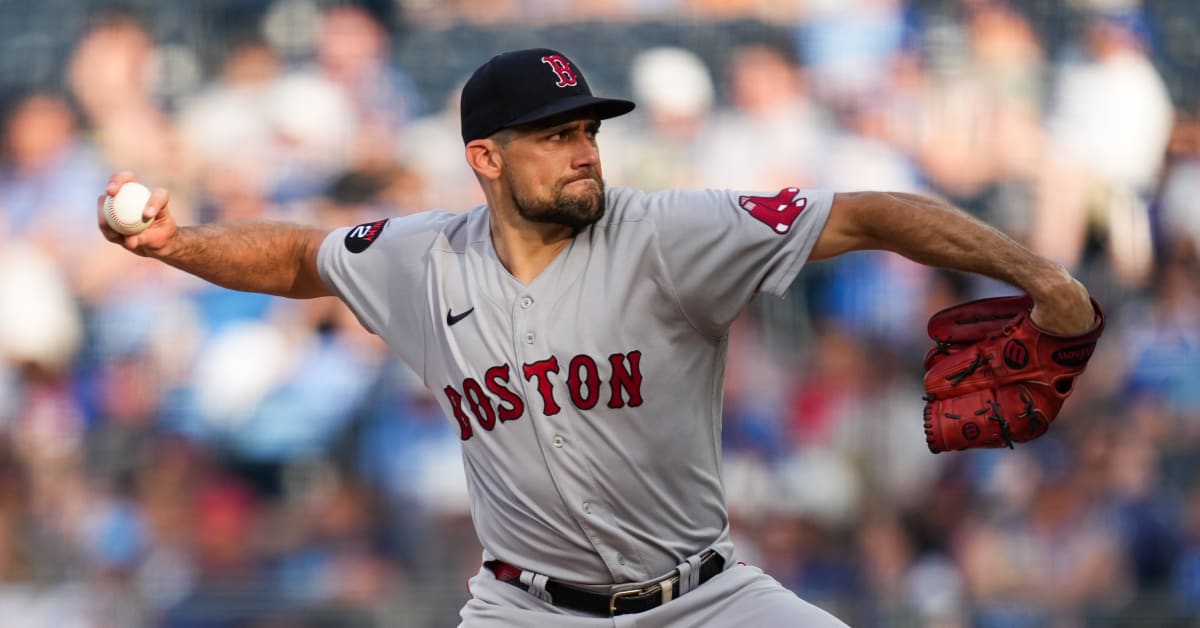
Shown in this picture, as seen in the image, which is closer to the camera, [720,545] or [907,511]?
[720,545]

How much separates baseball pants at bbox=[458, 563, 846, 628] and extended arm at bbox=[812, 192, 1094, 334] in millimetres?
835

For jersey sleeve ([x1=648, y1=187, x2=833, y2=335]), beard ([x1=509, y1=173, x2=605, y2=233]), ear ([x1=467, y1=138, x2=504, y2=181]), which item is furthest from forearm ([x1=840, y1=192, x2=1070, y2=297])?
ear ([x1=467, y1=138, x2=504, y2=181])

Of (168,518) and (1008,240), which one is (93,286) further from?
(1008,240)

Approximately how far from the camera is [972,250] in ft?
10.8

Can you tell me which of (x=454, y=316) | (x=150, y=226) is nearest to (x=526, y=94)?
(x=454, y=316)

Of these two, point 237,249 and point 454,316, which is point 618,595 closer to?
point 454,316

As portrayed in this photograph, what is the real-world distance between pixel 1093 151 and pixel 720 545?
4091mm

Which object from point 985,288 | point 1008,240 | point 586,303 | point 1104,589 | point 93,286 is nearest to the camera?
point 1008,240

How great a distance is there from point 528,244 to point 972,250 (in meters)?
1.07

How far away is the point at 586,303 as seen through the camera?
3.61 m

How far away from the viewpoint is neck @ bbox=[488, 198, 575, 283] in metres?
3.75

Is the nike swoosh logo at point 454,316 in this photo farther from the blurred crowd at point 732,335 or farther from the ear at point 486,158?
the blurred crowd at point 732,335

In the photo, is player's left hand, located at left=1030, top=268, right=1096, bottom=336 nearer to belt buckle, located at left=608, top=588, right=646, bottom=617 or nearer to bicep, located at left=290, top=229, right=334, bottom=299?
belt buckle, located at left=608, top=588, right=646, bottom=617

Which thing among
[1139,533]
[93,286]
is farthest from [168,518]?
[1139,533]
